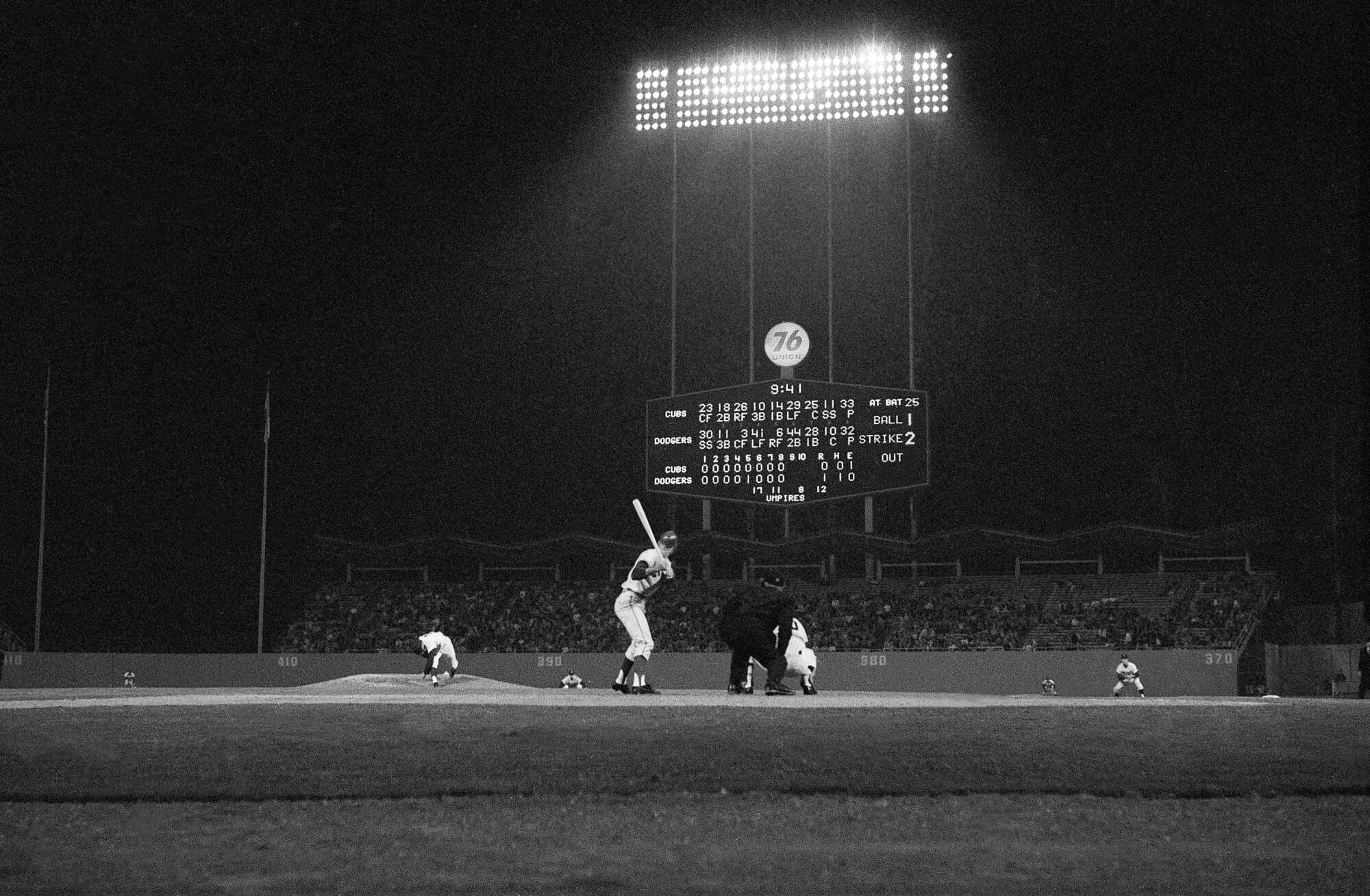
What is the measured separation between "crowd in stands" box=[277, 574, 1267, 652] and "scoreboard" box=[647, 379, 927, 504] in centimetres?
331

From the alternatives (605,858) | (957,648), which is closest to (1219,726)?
(605,858)

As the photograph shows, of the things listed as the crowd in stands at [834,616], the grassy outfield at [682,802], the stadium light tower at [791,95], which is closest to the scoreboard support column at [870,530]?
the crowd in stands at [834,616]

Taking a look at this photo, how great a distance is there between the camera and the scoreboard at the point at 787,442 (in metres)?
35.0

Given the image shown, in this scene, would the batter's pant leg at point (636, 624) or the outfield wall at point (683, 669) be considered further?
the outfield wall at point (683, 669)

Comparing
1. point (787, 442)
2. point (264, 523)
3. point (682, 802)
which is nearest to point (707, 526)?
point (787, 442)

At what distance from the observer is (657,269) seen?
41.7 metres

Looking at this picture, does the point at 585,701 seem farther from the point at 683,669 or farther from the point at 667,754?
the point at 683,669

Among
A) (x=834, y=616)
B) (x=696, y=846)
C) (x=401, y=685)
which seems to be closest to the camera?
(x=696, y=846)

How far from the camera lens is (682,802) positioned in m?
8.66

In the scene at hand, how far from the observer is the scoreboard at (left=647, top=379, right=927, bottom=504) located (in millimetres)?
34969

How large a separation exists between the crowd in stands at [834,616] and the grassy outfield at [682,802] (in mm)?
21775

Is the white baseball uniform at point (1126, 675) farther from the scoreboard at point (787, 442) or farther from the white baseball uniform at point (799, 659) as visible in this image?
the white baseball uniform at point (799, 659)

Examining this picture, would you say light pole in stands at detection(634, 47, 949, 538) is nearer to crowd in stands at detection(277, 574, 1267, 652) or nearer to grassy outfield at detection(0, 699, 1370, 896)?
crowd in stands at detection(277, 574, 1267, 652)

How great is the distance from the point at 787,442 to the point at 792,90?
387 inches
